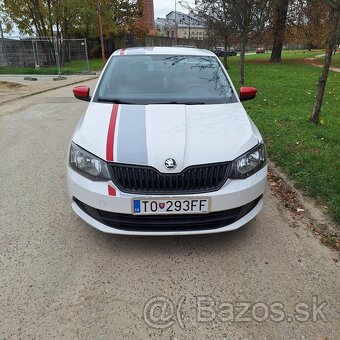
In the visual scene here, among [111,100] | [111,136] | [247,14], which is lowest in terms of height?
[111,136]

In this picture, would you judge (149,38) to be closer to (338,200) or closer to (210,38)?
(210,38)

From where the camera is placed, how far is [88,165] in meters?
2.98

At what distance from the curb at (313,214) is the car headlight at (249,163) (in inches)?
35.8

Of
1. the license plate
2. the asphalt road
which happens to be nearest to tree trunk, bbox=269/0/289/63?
the asphalt road

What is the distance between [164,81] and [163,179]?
69.3 inches

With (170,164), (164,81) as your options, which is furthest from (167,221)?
(164,81)

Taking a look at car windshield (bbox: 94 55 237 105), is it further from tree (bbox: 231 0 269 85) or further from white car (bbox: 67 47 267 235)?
tree (bbox: 231 0 269 85)

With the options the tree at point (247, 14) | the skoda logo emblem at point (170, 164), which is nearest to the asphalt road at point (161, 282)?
the skoda logo emblem at point (170, 164)

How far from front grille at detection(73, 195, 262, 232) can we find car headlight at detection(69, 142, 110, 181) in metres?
0.28

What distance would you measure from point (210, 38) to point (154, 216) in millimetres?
21599

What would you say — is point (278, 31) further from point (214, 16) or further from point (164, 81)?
point (164, 81)

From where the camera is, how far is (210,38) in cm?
2242

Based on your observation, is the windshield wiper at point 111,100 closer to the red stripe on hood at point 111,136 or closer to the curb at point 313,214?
the red stripe on hood at point 111,136

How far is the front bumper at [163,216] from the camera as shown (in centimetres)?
281
